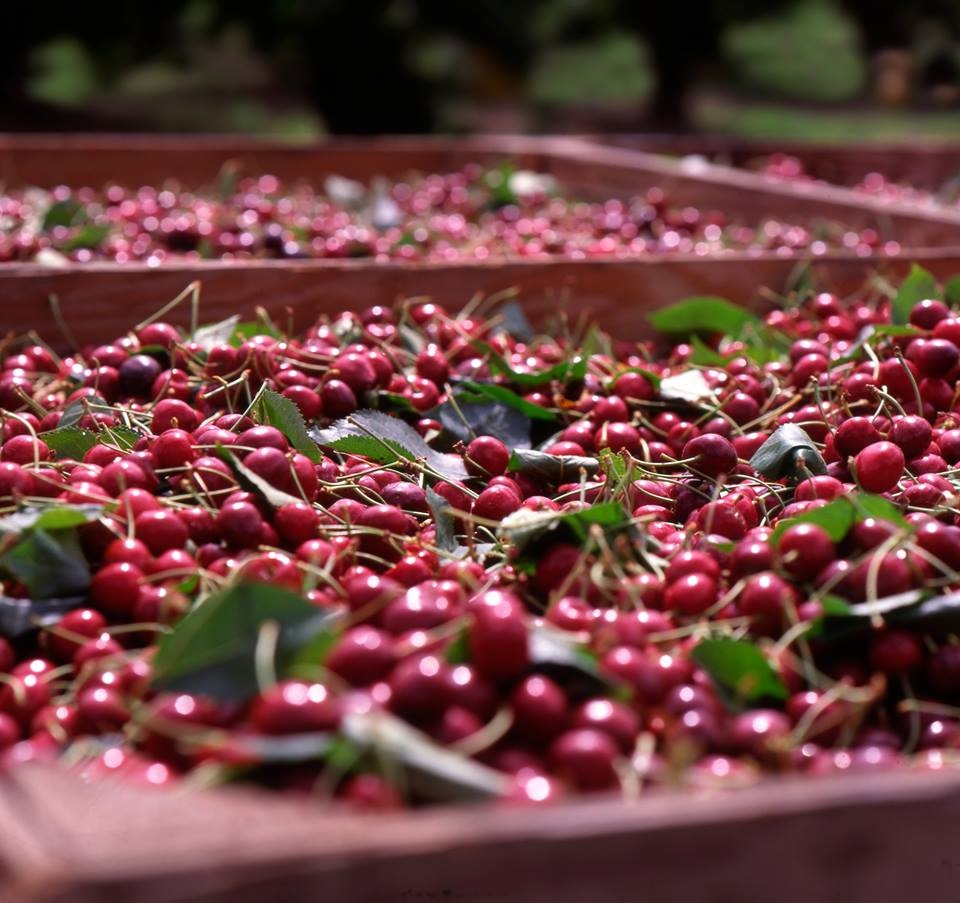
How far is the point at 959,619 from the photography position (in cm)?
109

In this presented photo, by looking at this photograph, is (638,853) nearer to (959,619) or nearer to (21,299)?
(959,619)

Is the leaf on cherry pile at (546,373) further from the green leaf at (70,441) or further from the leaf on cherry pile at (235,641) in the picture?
the leaf on cherry pile at (235,641)

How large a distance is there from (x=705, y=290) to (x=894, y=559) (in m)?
1.30

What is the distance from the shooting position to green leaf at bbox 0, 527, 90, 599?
1160 mm

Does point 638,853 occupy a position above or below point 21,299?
above

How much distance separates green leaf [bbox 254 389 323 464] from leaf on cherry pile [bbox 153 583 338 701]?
1.80 feet

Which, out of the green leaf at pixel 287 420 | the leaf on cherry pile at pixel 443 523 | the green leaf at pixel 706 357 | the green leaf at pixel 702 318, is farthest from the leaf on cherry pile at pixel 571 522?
the green leaf at pixel 702 318

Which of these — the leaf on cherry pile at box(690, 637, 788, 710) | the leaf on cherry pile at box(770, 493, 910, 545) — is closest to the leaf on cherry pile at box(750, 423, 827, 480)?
the leaf on cherry pile at box(770, 493, 910, 545)

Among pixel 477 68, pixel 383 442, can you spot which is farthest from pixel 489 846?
pixel 477 68

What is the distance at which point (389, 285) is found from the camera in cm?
221

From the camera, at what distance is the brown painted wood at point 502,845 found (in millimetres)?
717

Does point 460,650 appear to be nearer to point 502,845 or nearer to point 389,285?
point 502,845

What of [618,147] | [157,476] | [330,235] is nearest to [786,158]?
[618,147]

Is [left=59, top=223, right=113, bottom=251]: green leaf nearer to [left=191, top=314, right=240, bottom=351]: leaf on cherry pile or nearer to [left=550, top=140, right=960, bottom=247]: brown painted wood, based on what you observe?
[left=191, top=314, right=240, bottom=351]: leaf on cherry pile
